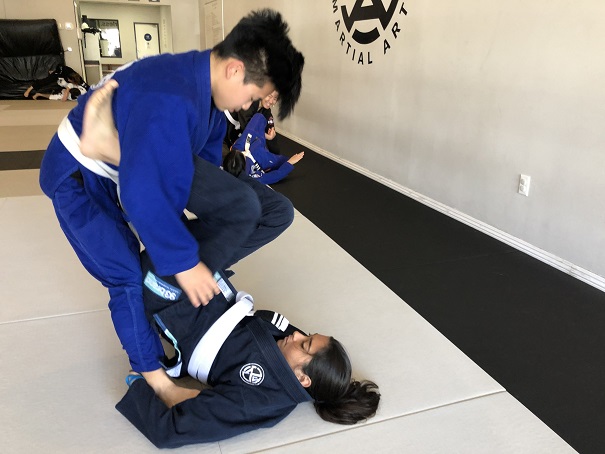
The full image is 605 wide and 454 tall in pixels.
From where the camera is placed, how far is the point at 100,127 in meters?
1.24

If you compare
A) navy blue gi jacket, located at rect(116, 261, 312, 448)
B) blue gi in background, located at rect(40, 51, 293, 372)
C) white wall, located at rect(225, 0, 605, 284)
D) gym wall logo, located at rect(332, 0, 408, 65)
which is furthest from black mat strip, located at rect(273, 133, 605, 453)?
gym wall logo, located at rect(332, 0, 408, 65)

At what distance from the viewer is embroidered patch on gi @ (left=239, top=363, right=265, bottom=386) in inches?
52.5

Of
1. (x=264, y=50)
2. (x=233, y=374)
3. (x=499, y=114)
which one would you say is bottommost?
(x=233, y=374)

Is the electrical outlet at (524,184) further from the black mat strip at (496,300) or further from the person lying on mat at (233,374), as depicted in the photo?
the person lying on mat at (233,374)

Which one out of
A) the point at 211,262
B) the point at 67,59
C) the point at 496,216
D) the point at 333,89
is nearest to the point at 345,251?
the point at 496,216

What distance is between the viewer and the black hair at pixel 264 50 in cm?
116

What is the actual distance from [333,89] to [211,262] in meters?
4.00

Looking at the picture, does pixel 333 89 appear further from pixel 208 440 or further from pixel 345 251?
pixel 208 440

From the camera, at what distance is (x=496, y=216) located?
3.05 metres

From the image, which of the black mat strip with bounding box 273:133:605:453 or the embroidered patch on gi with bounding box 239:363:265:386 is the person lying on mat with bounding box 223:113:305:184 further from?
the embroidered patch on gi with bounding box 239:363:265:386

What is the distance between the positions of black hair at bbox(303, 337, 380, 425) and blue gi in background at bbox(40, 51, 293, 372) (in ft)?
1.37

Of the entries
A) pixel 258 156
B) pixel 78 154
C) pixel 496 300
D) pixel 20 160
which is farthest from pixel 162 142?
pixel 20 160

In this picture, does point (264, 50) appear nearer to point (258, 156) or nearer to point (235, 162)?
point (235, 162)

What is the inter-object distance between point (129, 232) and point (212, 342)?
446mm
